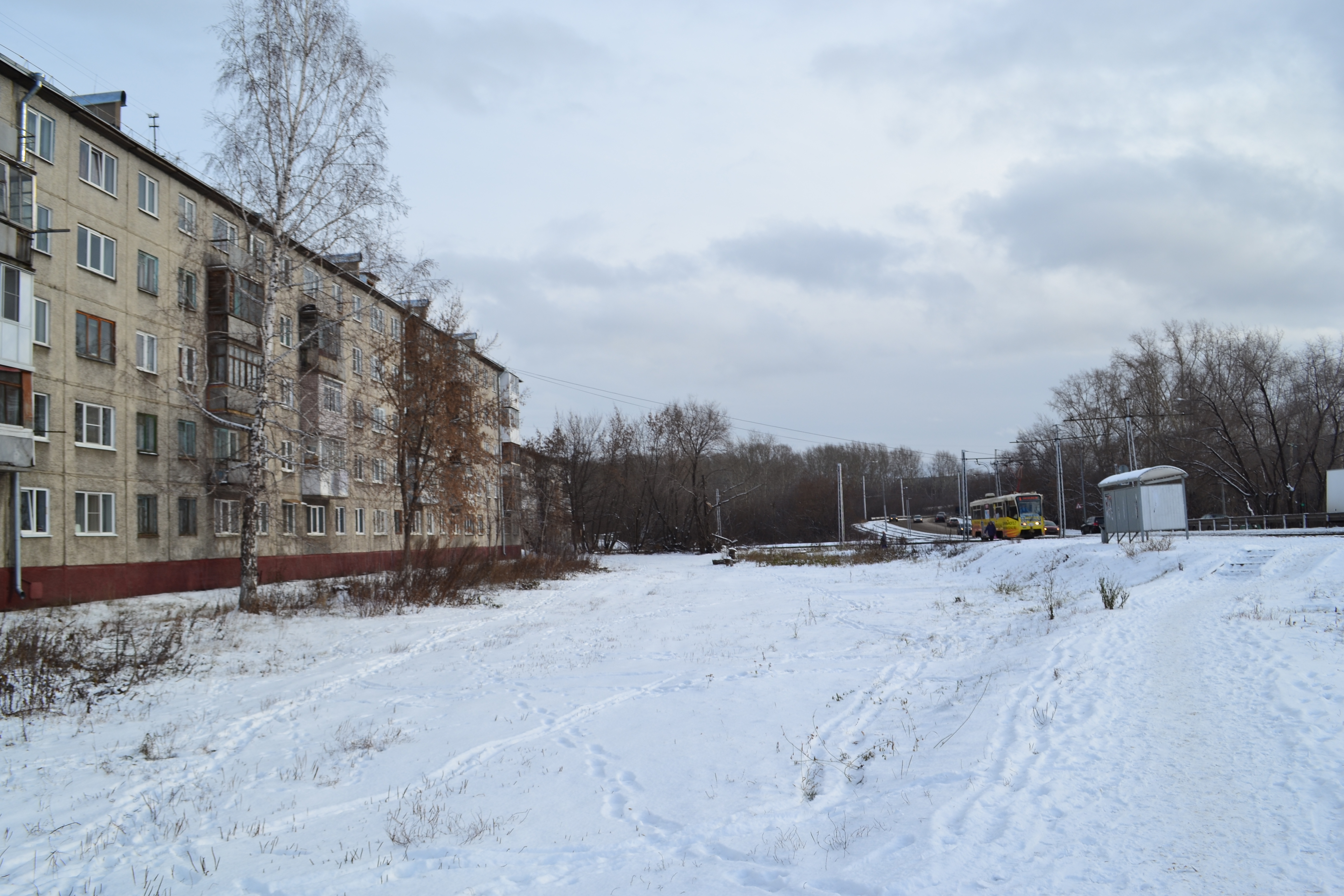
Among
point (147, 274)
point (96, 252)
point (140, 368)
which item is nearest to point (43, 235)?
point (96, 252)

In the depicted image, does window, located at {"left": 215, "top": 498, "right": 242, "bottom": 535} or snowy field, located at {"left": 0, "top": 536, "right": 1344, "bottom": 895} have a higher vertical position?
window, located at {"left": 215, "top": 498, "right": 242, "bottom": 535}

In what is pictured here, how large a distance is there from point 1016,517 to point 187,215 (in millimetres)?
50328

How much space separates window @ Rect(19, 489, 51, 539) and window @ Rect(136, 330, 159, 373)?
5.58 m

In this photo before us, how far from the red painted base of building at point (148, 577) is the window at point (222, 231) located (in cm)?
1145

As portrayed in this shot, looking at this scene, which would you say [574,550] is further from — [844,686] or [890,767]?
[890,767]

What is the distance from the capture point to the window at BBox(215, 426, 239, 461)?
3020 centimetres

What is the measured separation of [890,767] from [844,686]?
362cm

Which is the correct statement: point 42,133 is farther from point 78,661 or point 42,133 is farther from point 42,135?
point 78,661

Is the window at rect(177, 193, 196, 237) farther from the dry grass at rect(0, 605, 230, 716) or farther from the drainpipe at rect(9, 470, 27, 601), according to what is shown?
the dry grass at rect(0, 605, 230, 716)

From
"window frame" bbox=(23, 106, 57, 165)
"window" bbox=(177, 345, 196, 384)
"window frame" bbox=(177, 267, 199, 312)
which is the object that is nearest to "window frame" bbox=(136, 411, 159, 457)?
"window" bbox=(177, 345, 196, 384)

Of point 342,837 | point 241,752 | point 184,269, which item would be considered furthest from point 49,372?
point 342,837

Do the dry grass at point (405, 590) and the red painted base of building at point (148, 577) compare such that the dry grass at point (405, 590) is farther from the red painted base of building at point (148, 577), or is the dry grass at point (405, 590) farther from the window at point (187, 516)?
the window at point (187, 516)

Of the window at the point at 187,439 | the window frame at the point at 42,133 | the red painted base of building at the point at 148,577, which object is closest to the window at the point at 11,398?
the red painted base of building at the point at 148,577

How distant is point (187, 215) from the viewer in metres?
29.7
